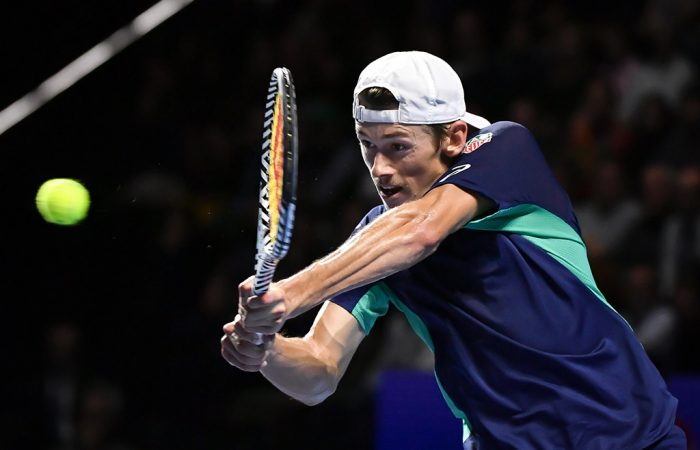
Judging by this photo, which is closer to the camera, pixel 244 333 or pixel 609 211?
pixel 244 333

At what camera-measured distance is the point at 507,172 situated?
3471mm

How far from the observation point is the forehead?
3.47m

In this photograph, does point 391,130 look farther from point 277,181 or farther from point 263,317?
point 263,317

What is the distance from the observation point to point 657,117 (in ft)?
26.6

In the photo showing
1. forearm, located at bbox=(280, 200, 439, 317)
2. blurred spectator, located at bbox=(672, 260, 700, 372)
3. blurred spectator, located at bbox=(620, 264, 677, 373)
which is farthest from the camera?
blurred spectator, located at bbox=(620, 264, 677, 373)

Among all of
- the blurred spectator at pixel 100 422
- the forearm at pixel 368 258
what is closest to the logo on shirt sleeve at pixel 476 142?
the forearm at pixel 368 258

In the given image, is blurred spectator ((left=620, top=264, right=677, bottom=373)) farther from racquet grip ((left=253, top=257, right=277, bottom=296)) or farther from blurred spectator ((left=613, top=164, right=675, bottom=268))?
racquet grip ((left=253, top=257, right=277, bottom=296))

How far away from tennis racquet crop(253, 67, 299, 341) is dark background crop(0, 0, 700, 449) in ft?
13.2

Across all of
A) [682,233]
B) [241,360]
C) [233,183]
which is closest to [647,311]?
[682,233]

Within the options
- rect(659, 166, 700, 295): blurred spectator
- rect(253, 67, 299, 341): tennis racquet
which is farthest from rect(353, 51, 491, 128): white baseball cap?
rect(659, 166, 700, 295): blurred spectator

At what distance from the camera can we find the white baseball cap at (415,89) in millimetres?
3473

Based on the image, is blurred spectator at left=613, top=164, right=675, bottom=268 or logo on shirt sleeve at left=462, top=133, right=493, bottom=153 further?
blurred spectator at left=613, top=164, right=675, bottom=268

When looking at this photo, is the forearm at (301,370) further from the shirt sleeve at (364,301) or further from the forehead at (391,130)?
the forehead at (391,130)

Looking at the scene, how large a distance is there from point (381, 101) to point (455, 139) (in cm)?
28
